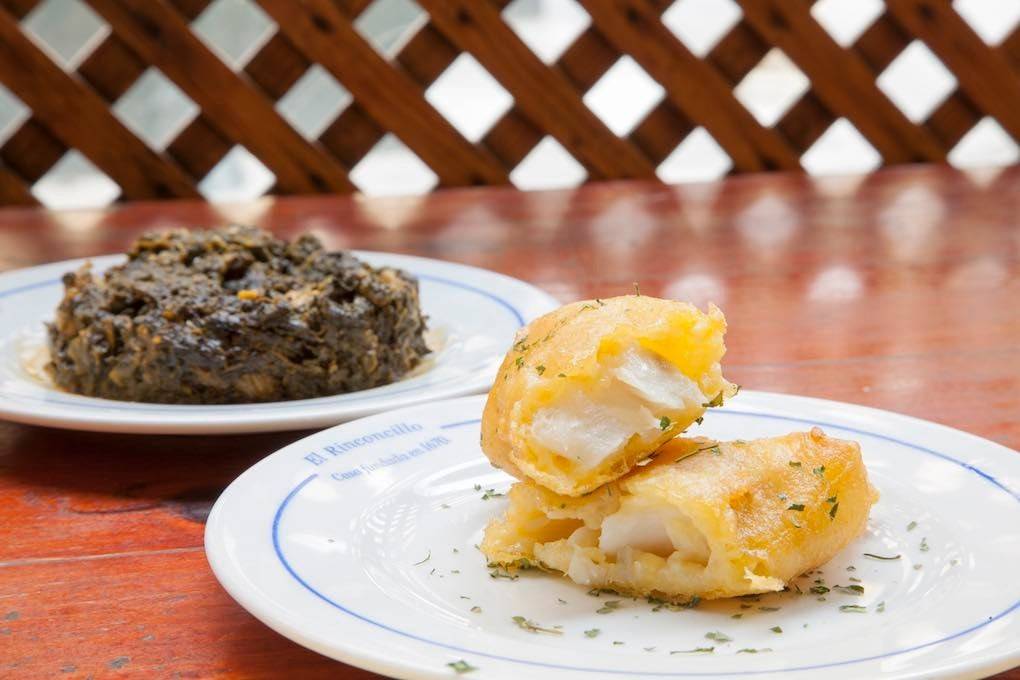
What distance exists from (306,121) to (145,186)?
0.87ft

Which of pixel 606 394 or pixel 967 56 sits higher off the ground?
pixel 967 56

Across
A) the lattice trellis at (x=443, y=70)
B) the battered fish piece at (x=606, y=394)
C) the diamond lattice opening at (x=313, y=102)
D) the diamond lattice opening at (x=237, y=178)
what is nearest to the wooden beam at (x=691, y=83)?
the lattice trellis at (x=443, y=70)

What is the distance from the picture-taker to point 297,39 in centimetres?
199

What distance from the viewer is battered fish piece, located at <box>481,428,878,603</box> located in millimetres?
622

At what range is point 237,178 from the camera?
7.59 ft

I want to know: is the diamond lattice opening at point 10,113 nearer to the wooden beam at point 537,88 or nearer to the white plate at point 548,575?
the wooden beam at point 537,88

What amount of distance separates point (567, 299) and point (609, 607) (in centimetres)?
73

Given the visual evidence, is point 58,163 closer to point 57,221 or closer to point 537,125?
point 57,221

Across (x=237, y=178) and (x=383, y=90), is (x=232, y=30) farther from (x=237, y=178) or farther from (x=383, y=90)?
(x=237, y=178)

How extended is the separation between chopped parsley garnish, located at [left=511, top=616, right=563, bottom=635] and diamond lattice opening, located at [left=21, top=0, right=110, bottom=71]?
1.54 m

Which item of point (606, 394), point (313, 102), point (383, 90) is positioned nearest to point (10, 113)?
point (313, 102)

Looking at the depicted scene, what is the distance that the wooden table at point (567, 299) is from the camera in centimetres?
65

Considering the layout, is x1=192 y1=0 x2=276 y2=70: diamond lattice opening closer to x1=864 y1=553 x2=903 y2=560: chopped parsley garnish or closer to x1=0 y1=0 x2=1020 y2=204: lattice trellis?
x1=0 y1=0 x2=1020 y2=204: lattice trellis

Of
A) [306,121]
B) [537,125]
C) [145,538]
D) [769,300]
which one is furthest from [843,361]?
[306,121]
